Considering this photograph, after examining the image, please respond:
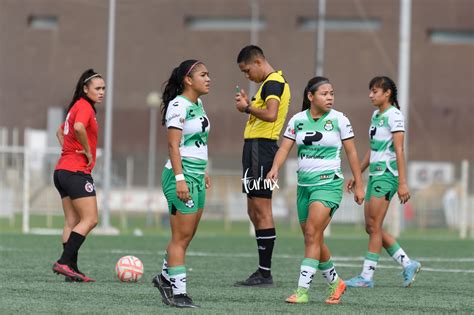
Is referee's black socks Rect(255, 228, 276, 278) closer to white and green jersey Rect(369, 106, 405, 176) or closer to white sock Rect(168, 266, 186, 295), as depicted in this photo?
white and green jersey Rect(369, 106, 405, 176)

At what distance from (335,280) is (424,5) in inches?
1924

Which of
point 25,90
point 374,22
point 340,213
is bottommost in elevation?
point 340,213

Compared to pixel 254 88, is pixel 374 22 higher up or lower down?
higher up

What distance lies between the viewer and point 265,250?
491 inches

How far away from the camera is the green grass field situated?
32.0ft

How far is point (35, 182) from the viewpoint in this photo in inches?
1266

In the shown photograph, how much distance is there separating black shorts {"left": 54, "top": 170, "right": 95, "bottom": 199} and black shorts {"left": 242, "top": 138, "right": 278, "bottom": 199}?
1645 mm

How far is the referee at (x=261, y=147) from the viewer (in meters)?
12.1

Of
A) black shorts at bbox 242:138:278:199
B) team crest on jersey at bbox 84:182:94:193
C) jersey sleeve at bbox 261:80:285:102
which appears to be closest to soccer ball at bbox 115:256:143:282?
team crest on jersey at bbox 84:182:94:193

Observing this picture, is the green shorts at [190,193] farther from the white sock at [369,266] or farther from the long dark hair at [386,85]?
the long dark hair at [386,85]

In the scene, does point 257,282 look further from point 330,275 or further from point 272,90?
point 272,90

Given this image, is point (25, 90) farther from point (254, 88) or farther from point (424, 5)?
point (424, 5)

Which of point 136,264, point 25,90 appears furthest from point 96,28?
point 136,264

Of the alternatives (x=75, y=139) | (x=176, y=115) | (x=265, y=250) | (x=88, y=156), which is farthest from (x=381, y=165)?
(x=176, y=115)
